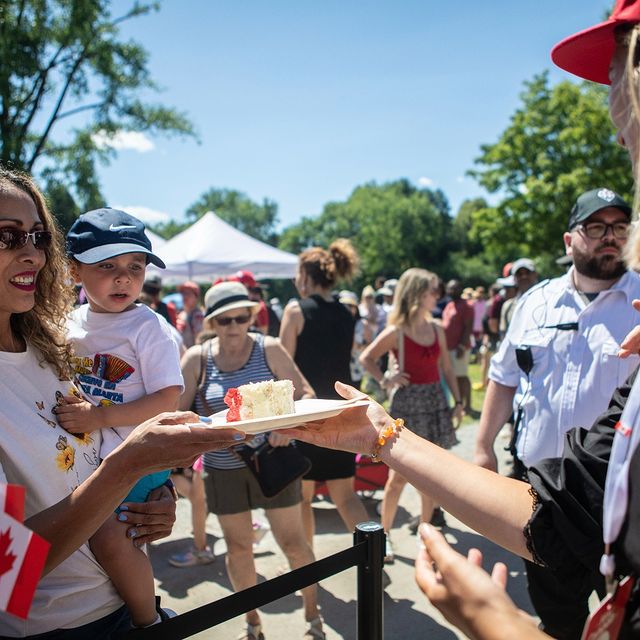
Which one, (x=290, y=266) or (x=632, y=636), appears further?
(x=290, y=266)

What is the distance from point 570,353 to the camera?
2.91m

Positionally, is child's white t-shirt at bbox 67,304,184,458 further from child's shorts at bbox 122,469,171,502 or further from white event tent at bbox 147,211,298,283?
white event tent at bbox 147,211,298,283

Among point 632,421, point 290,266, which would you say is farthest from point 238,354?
point 290,266

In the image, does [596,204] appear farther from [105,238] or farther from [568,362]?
[105,238]

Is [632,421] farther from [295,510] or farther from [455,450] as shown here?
[455,450]

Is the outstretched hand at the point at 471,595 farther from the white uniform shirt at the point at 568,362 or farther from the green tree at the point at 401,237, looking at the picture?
the green tree at the point at 401,237

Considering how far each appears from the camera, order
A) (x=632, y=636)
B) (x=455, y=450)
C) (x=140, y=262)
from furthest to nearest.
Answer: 1. (x=455, y=450)
2. (x=140, y=262)
3. (x=632, y=636)

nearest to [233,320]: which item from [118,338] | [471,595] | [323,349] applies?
[323,349]

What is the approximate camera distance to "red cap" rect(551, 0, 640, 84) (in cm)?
136

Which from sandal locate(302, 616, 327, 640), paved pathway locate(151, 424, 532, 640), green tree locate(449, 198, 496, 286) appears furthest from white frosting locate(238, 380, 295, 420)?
green tree locate(449, 198, 496, 286)

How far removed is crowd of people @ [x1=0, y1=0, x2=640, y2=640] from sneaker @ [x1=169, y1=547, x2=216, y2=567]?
4.05 ft

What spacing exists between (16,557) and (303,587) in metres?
0.81

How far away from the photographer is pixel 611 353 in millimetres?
2770

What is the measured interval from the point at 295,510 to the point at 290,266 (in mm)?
9011
